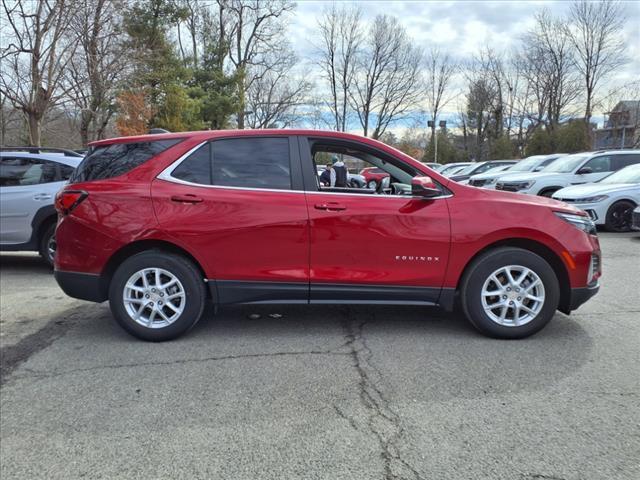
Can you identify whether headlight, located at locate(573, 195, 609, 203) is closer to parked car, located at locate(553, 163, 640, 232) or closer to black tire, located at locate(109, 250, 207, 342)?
parked car, located at locate(553, 163, 640, 232)

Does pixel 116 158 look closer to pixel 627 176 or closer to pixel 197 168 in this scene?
pixel 197 168

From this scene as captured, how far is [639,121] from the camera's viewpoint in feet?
114

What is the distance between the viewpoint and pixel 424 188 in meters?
4.03

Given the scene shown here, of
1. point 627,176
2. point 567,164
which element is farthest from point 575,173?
point 627,176

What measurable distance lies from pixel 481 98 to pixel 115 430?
170 ft

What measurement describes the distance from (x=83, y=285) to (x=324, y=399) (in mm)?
2354

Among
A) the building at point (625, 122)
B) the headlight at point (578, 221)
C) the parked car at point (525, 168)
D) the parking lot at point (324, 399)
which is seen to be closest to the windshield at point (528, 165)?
the parked car at point (525, 168)

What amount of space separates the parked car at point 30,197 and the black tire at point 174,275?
3.60m

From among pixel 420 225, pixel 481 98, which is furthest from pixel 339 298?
pixel 481 98

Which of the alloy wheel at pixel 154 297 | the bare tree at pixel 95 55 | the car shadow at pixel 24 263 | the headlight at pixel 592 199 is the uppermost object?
the bare tree at pixel 95 55

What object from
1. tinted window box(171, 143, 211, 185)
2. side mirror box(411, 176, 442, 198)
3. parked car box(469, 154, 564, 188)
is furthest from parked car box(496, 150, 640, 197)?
tinted window box(171, 143, 211, 185)

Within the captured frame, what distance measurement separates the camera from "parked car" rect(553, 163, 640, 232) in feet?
34.1

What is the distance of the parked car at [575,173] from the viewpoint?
12.5 metres

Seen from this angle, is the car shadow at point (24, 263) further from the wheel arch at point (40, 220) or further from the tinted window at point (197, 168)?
the tinted window at point (197, 168)
